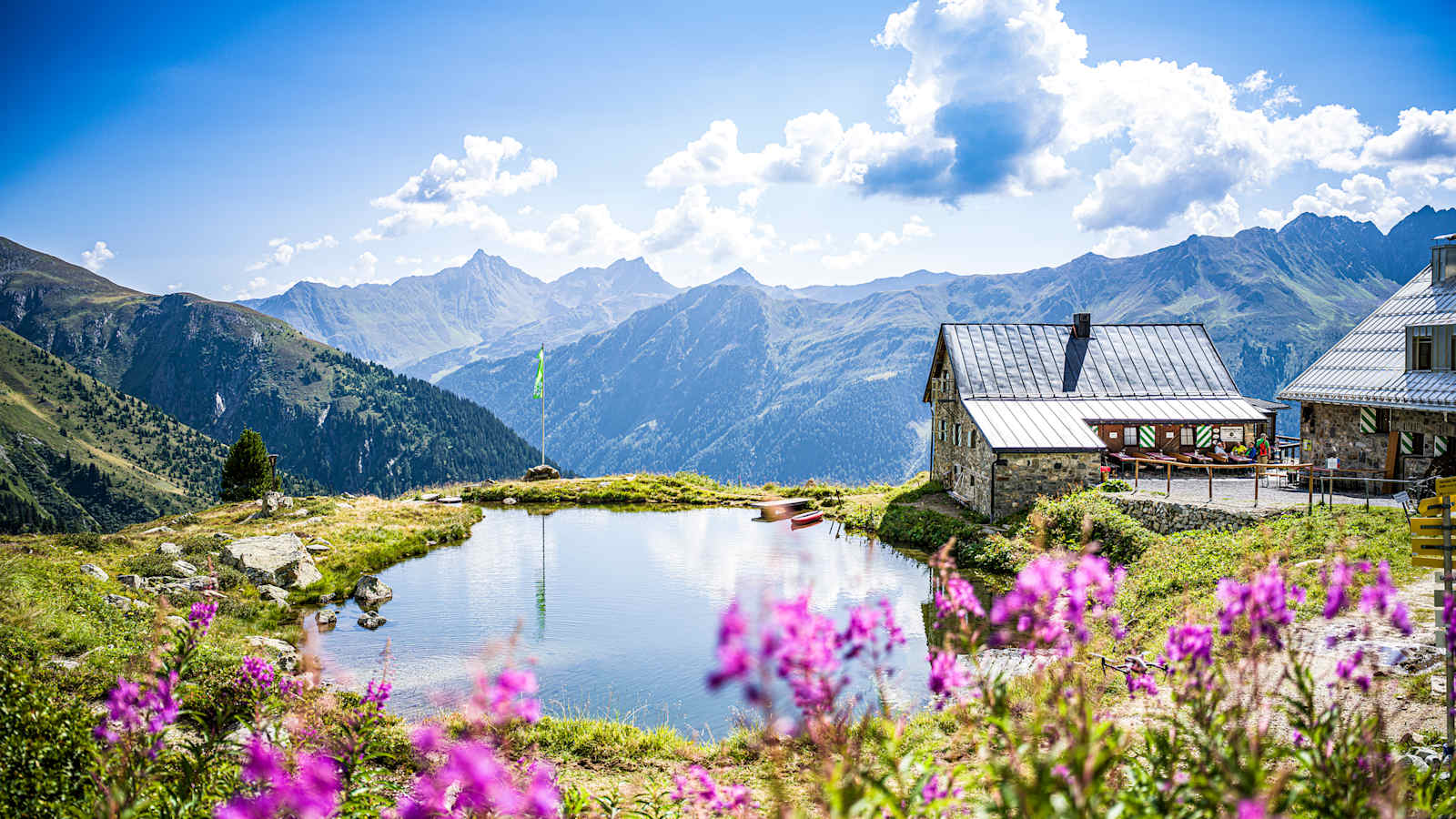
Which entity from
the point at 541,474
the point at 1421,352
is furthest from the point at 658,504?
the point at 1421,352

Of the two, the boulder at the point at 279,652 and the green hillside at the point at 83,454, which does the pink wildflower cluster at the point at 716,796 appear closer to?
the boulder at the point at 279,652

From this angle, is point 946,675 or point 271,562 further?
point 271,562

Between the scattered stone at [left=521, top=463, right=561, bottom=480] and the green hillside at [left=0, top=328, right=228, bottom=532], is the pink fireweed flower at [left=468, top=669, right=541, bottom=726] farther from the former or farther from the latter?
the green hillside at [left=0, top=328, right=228, bottom=532]

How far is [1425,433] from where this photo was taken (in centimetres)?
2114

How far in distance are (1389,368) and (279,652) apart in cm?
2962

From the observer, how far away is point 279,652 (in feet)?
42.7

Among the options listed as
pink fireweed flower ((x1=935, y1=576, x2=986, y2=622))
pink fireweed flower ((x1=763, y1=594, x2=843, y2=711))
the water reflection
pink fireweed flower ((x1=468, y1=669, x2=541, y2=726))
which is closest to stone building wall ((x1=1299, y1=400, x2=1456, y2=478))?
the water reflection

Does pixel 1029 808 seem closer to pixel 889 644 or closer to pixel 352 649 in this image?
pixel 889 644

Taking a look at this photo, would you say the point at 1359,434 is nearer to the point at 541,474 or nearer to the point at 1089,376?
the point at 1089,376

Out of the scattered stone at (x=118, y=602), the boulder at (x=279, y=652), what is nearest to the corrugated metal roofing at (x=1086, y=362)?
the boulder at (x=279, y=652)

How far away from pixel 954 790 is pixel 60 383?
169335mm

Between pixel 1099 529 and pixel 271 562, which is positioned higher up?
pixel 1099 529

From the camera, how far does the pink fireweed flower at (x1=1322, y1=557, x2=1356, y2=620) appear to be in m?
4.07

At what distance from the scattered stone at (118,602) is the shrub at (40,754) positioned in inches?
320
